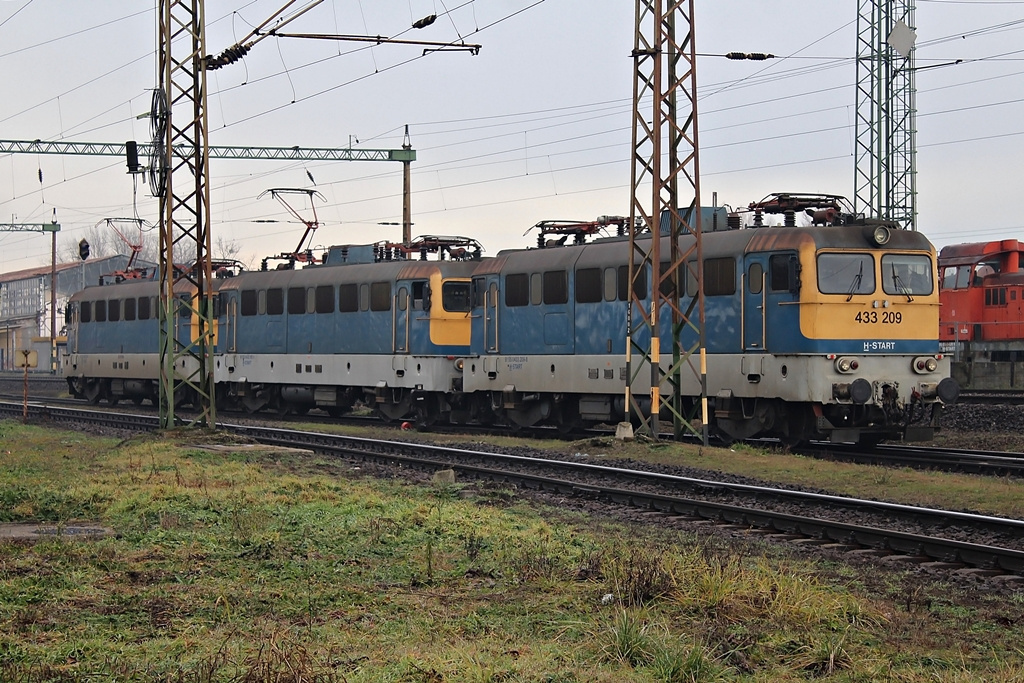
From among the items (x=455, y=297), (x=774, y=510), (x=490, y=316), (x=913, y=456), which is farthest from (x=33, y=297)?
(x=774, y=510)

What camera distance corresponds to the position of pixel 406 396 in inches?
1169

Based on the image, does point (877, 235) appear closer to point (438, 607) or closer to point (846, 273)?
point (846, 273)

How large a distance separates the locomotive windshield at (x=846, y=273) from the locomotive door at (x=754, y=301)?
39.0 inches

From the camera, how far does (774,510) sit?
13.5 m

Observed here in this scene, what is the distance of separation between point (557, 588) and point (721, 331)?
43.9ft

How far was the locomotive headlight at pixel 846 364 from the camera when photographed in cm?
1998

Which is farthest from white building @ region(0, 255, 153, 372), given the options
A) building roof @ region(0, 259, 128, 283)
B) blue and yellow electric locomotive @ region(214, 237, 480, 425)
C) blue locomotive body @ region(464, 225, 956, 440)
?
blue locomotive body @ region(464, 225, 956, 440)

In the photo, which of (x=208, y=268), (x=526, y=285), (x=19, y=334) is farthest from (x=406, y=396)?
(x=19, y=334)

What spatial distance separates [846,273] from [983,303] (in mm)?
21031

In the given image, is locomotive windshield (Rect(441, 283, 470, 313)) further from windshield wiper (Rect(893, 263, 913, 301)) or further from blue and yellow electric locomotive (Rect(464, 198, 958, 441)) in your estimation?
windshield wiper (Rect(893, 263, 913, 301))

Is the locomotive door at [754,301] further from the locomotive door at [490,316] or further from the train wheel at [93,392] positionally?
the train wheel at [93,392]

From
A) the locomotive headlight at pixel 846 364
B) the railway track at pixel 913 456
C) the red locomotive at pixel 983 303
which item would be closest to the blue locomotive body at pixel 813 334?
the locomotive headlight at pixel 846 364

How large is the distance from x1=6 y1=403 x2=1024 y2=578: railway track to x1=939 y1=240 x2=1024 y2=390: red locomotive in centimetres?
2299

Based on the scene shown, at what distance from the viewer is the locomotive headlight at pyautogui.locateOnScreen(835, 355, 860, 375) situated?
20.0 metres
